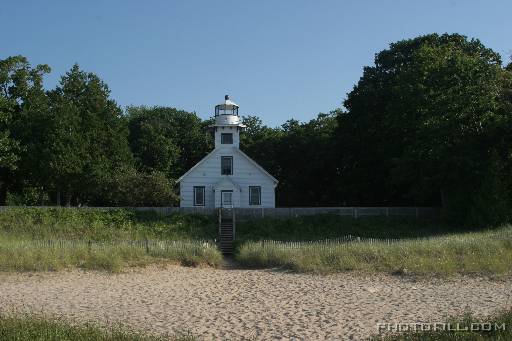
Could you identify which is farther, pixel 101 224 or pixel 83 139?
pixel 83 139

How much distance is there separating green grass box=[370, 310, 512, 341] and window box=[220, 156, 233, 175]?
32.0 m

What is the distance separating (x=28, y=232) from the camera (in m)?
32.2

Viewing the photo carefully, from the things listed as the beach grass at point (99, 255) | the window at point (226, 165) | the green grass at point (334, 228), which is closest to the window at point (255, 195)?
the window at point (226, 165)

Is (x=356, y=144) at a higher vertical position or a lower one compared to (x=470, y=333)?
higher

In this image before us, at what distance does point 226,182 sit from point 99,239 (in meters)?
12.0

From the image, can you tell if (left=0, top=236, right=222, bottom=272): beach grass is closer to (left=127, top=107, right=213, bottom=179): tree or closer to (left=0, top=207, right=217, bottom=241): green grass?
(left=0, top=207, right=217, bottom=241): green grass

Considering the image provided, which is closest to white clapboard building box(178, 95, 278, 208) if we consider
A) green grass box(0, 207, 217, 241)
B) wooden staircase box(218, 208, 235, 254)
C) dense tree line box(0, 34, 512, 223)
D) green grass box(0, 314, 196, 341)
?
dense tree line box(0, 34, 512, 223)

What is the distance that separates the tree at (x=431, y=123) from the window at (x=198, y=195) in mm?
12713

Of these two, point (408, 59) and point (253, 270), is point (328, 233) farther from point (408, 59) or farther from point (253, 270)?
point (408, 59)

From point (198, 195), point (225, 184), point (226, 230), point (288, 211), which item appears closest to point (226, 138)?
point (225, 184)

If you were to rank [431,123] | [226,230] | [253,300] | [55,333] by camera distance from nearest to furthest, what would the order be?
[55,333] < [253,300] < [226,230] < [431,123]

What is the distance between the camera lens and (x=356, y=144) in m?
45.6

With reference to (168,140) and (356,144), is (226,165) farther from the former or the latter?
(168,140)

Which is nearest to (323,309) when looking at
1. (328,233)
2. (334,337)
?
(334,337)
